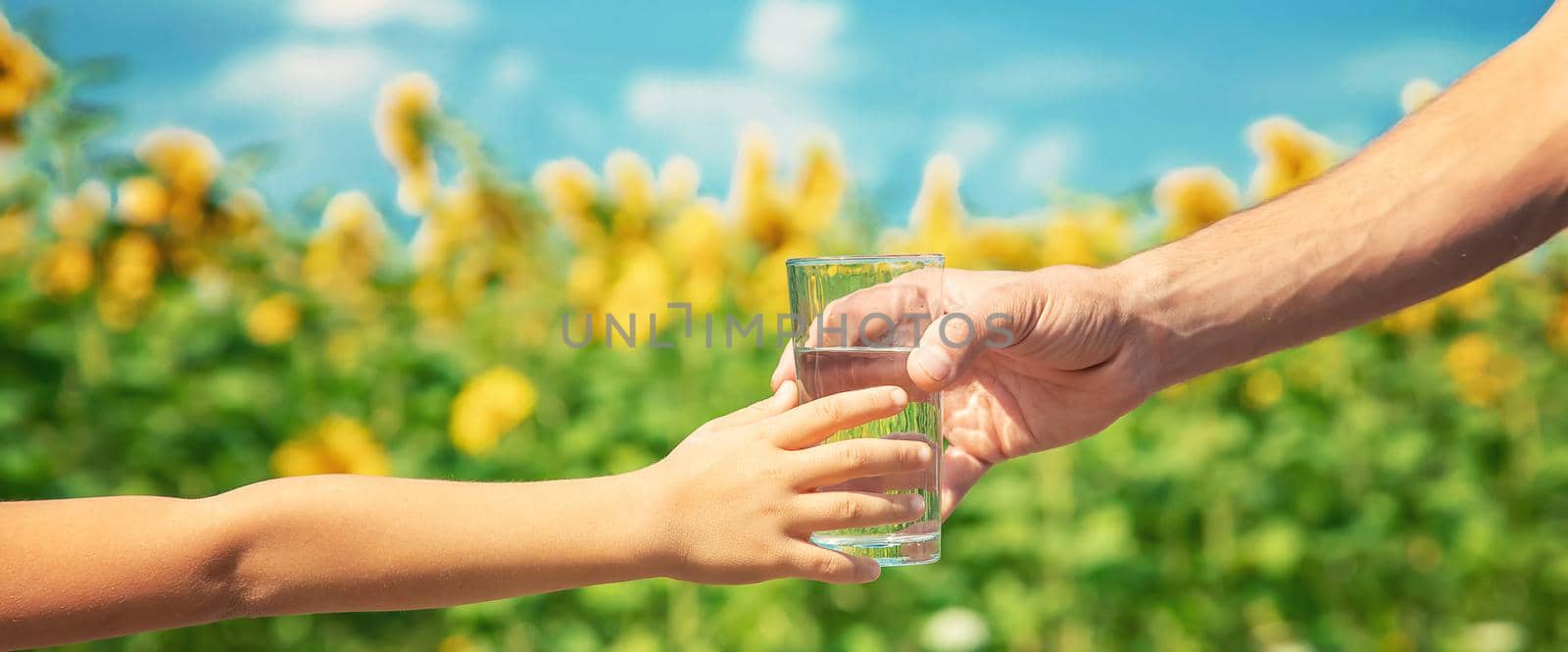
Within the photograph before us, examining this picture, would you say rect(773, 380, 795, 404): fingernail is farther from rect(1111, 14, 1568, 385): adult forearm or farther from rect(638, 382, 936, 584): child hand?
rect(1111, 14, 1568, 385): adult forearm

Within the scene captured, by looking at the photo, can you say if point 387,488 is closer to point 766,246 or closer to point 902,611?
point 902,611

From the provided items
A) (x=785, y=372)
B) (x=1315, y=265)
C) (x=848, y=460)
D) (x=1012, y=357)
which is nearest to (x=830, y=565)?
(x=848, y=460)

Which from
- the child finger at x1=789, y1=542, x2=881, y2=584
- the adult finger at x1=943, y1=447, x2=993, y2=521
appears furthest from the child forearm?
the adult finger at x1=943, y1=447, x2=993, y2=521

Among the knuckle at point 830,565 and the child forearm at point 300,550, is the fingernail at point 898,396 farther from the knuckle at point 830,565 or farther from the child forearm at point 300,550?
the child forearm at point 300,550

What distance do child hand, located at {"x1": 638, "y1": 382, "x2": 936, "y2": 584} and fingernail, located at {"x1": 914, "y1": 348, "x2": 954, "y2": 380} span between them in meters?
0.04

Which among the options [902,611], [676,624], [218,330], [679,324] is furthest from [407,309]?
[902,611]

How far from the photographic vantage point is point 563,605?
10.1 feet

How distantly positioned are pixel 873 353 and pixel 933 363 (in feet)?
0.24

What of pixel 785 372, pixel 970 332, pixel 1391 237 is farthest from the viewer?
pixel 1391 237

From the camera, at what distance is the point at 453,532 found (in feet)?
4.53

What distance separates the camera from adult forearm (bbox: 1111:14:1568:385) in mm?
1824

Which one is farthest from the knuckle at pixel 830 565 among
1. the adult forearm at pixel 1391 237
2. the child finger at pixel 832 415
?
the adult forearm at pixel 1391 237

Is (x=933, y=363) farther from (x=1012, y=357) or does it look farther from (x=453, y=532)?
(x=453, y=532)

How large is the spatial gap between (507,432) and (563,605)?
40 cm
